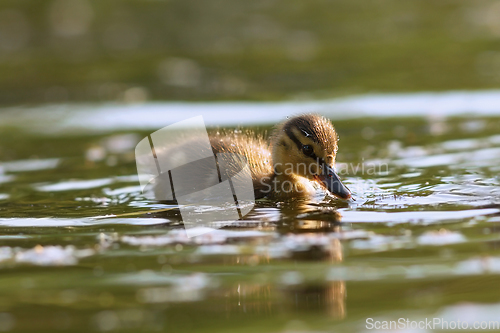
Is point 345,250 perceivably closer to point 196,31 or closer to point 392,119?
point 392,119

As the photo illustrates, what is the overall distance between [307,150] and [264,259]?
159 centimetres

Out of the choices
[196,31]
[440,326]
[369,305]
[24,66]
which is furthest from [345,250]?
[196,31]

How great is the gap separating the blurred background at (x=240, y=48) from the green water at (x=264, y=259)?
13.7ft

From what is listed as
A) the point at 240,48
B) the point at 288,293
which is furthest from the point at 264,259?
the point at 240,48

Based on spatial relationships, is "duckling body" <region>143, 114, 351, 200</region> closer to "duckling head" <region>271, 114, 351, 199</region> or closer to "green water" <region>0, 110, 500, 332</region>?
"duckling head" <region>271, 114, 351, 199</region>

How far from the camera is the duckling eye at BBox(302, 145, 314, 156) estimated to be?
4871 millimetres

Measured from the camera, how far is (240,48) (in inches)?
476

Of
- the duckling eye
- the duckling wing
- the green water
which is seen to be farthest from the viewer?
the duckling wing

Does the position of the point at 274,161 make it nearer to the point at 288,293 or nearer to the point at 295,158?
the point at 295,158

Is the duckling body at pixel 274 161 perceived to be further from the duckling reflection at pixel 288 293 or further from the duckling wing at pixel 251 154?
the duckling reflection at pixel 288 293

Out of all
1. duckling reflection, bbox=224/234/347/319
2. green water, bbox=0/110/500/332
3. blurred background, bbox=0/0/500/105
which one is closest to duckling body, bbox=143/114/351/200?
green water, bbox=0/110/500/332

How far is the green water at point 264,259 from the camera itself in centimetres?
290

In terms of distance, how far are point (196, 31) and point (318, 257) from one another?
10.5m

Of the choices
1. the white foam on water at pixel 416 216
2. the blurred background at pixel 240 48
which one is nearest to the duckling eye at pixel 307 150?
the white foam on water at pixel 416 216
